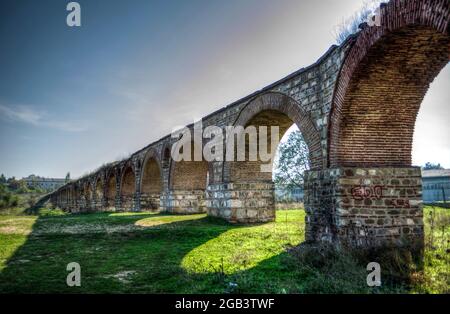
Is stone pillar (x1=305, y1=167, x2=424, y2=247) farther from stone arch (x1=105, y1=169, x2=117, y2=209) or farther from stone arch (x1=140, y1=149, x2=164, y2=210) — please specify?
stone arch (x1=105, y1=169, x2=117, y2=209)

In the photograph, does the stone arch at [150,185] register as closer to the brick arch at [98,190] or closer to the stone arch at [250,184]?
the stone arch at [250,184]

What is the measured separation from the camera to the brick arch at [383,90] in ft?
16.9

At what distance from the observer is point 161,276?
181 inches

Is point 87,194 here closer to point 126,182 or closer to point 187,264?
point 126,182

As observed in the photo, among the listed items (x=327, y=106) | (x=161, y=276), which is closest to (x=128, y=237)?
(x=161, y=276)

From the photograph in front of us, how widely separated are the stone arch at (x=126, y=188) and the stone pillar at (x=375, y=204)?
1853 cm

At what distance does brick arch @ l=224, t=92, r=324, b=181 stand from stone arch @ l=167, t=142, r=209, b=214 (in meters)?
4.59

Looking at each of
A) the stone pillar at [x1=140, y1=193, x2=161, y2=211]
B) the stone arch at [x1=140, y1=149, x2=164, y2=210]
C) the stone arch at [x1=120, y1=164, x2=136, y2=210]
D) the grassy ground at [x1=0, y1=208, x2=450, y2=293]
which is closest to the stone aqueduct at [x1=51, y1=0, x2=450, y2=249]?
the grassy ground at [x1=0, y1=208, x2=450, y2=293]

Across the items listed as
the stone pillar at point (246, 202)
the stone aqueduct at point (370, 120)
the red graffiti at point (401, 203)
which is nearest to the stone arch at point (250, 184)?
the stone pillar at point (246, 202)

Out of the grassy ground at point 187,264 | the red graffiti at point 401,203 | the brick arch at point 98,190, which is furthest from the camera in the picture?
the brick arch at point 98,190

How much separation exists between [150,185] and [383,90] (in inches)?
A: 611

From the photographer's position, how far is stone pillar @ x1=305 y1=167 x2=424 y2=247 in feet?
19.6
